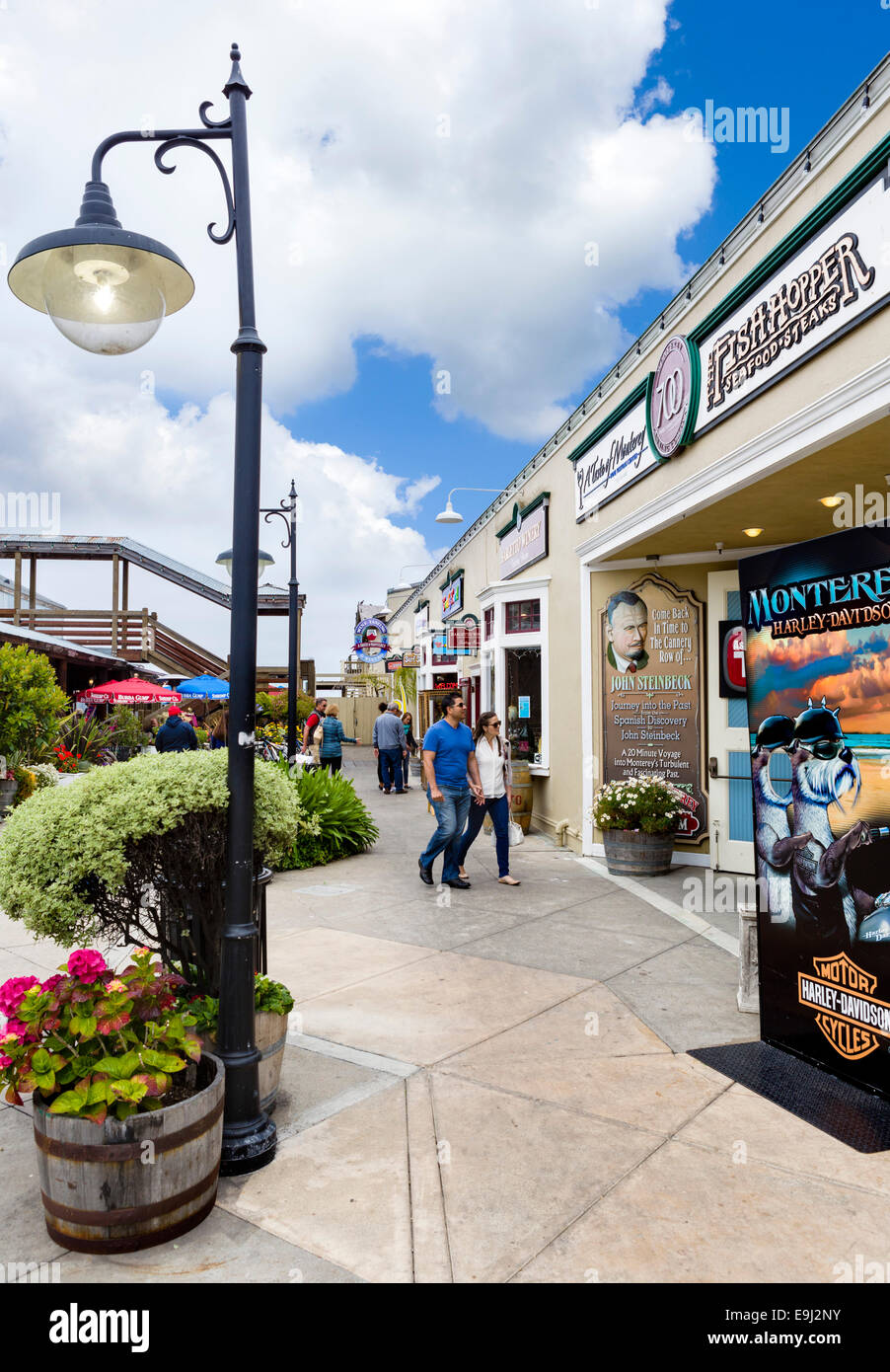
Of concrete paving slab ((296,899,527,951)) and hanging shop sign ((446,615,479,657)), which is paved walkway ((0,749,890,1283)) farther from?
hanging shop sign ((446,615,479,657))

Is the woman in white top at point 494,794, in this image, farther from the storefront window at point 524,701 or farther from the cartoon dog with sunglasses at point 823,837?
the cartoon dog with sunglasses at point 823,837

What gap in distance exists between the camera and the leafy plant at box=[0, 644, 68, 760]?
492 inches

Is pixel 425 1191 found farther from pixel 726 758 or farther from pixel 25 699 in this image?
pixel 25 699

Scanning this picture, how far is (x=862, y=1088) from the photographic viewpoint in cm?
365

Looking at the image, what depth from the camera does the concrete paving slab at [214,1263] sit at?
2.47 m

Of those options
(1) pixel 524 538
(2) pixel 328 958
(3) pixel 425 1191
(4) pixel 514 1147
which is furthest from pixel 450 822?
(1) pixel 524 538

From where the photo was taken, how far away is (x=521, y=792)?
10875mm

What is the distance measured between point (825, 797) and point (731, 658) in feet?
14.9

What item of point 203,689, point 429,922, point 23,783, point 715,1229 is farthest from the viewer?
point 203,689

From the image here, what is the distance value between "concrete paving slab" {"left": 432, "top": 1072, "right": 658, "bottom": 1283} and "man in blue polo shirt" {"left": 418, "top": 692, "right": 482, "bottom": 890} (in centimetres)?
386

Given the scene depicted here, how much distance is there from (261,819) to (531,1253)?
6.06 ft

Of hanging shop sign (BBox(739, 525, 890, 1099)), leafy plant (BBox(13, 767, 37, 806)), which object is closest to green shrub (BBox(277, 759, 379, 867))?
leafy plant (BBox(13, 767, 37, 806))

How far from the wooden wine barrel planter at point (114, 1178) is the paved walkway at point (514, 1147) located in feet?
0.25
